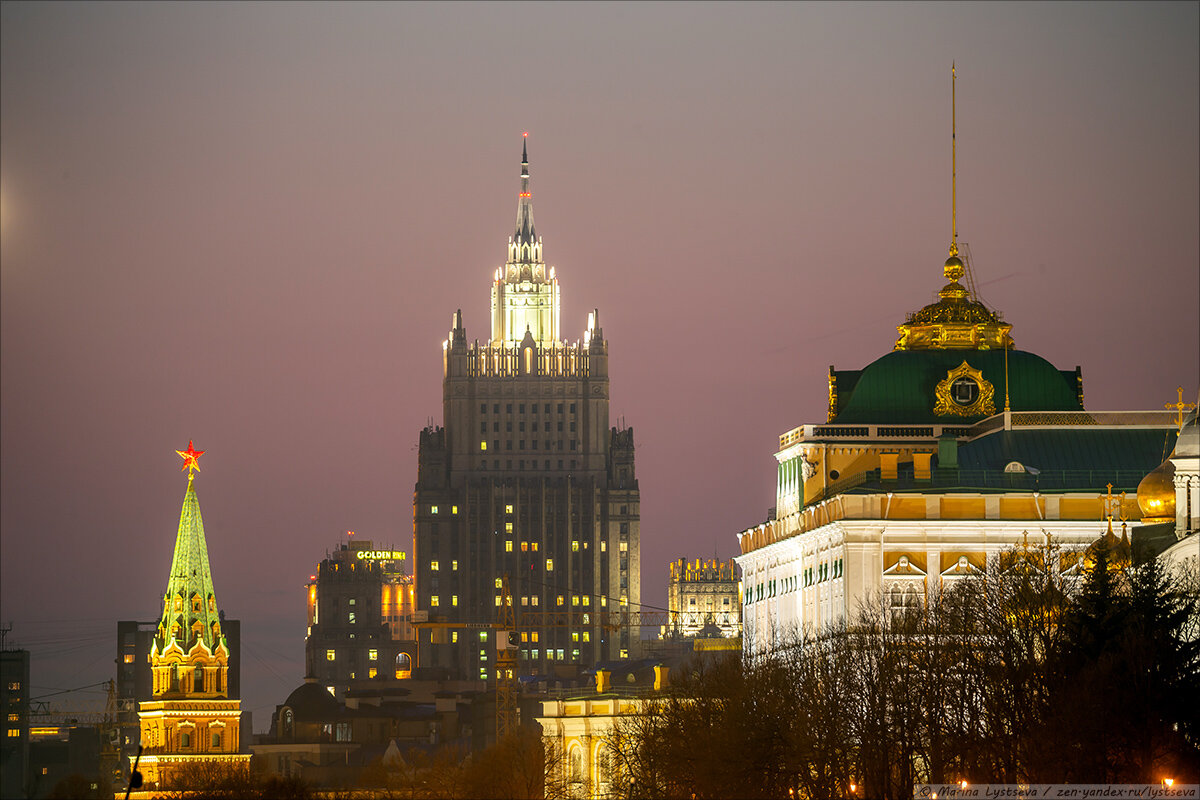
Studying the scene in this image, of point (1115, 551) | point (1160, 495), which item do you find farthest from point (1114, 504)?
point (1115, 551)

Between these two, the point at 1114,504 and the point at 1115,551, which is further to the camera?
the point at 1114,504

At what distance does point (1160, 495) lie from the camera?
15275 cm

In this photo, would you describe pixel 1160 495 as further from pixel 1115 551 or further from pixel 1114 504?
pixel 1114 504

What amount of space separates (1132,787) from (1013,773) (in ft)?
46.7

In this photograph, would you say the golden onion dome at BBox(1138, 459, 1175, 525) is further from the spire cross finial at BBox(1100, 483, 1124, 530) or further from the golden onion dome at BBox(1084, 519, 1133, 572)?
the spire cross finial at BBox(1100, 483, 1124, 530)

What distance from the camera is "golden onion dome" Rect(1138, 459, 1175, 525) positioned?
15238 centimetres

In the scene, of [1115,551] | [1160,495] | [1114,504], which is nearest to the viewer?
[1115,551]

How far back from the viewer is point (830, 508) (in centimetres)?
18962

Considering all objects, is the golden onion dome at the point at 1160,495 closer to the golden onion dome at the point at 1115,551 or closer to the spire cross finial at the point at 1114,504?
the golden onion dome at the point at 1115,551

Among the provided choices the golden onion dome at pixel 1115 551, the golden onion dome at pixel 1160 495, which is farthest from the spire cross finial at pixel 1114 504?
the golden onion dome at pixel 1115 551

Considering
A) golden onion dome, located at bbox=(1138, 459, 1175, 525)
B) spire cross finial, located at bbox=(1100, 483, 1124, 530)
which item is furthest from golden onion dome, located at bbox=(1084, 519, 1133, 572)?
spire cross finial, located at bbox=(1100, 483, 1124, 530)

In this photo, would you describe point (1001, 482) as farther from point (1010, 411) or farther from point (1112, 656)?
point (1112, 656)

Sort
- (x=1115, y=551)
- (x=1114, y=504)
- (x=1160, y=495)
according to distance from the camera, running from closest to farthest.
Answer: (x=1115, y=551), (x=1160, y=495), (x=1114, y=504)

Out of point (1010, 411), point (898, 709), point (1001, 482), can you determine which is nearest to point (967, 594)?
point (898, 709)
